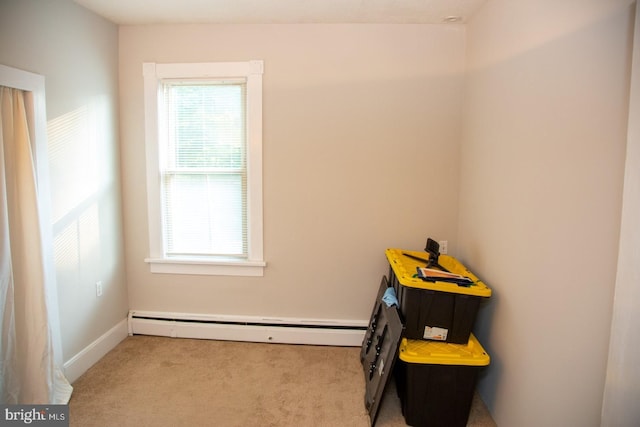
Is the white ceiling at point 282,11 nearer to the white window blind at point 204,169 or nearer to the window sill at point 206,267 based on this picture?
the white window blind at point 204,169

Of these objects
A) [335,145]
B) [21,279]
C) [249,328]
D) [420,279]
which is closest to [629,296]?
[420,279]

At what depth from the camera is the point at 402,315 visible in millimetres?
2006

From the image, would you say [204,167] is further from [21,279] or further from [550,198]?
[550,198]

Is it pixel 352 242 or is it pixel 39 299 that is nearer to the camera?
pixel 39 299

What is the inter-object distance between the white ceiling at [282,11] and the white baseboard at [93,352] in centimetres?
251

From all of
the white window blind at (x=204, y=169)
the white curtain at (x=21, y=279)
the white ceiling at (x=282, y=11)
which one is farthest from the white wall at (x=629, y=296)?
the white curtain at (x=21, y=279)

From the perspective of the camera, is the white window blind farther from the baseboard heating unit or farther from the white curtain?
the white curtain

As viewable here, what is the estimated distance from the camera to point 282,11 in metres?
2.42

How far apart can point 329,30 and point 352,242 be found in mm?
1713

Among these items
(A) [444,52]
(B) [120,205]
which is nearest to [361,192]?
(A) [444,52]

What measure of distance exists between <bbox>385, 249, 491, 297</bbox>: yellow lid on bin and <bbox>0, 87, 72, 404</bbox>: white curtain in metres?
2.19

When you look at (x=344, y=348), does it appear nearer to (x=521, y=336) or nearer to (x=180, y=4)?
(x=521, y=336)

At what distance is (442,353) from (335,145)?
1.69 m

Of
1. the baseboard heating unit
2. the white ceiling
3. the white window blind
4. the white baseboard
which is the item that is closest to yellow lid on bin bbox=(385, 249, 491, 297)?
the baseboard heating unit
